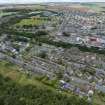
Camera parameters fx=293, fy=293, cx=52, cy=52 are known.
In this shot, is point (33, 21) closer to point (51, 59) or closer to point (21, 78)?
point (51, 59)

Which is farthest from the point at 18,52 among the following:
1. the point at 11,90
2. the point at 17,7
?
the point at 17,7

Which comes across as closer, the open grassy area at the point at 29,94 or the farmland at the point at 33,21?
the open grassy area at the point at 29,94

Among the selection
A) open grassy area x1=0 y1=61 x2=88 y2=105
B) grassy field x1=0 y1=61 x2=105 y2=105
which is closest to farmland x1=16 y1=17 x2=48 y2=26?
grassy field x1=0 y1=61 x2=105 y2=105

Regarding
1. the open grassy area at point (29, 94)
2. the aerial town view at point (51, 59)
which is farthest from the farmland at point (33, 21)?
the open grassy area at point (29, 94)

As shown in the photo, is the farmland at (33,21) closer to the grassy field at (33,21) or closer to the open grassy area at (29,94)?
the grassy field at (33,21)

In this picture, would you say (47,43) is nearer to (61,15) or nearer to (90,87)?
(90,87)

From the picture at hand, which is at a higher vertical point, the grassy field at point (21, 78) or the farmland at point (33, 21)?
the grassy field at point (21, 78)

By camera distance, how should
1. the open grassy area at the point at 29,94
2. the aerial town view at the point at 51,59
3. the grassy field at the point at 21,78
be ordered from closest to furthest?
1. the open grassy area at the point at 29,94
2. the aerial town view at the point at 51,59
3. the grassy field at the point at 21,78

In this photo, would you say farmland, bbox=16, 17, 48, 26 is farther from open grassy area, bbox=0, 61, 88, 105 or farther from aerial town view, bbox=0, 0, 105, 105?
open grassy area, bbox=0, 61, 88, 105

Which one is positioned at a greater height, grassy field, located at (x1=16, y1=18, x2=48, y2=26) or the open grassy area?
the open grassy area
